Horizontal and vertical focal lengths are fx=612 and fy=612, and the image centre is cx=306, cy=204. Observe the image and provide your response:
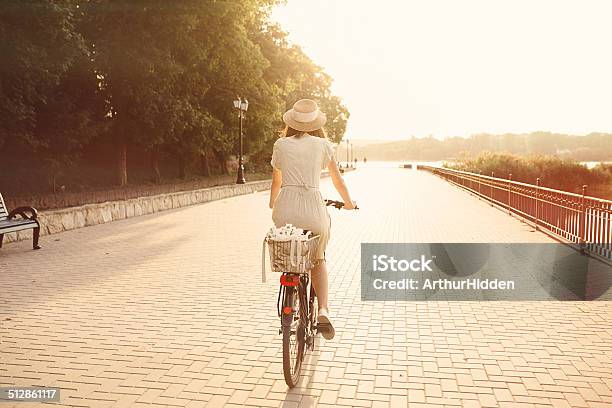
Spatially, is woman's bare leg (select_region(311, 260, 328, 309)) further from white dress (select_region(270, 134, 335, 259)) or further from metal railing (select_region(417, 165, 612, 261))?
metal railing (select_region(417, 165, 612, 261))

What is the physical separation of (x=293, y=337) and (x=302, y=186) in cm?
110

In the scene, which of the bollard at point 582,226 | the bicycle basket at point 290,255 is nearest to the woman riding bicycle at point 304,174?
the bicycle basket at point 290,255

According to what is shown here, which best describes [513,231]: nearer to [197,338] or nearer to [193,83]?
[197,338]

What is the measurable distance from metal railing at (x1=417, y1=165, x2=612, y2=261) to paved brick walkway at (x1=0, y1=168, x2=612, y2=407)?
3231 mm

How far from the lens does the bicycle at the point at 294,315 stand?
13.6 ft

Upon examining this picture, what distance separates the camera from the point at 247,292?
7430 millimetres

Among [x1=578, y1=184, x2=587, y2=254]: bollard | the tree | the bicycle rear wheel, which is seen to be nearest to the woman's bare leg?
the bicycle rear wheel

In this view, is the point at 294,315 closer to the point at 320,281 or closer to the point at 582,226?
the point at 320,281

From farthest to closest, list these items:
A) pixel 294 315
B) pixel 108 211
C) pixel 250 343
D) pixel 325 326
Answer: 1. pixel 108 211
2. pixel 250 343
3. pixel 325 326
4. pixel 294 315

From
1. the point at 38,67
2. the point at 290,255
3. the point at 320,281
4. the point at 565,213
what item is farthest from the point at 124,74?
the point at 290,255

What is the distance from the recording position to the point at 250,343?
5383 mm

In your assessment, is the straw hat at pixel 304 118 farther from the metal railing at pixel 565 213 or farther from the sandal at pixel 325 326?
the metal railing at pixel 565 213

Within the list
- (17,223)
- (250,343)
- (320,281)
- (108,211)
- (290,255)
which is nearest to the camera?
(290,255)

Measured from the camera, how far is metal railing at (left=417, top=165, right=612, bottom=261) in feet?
31.7
